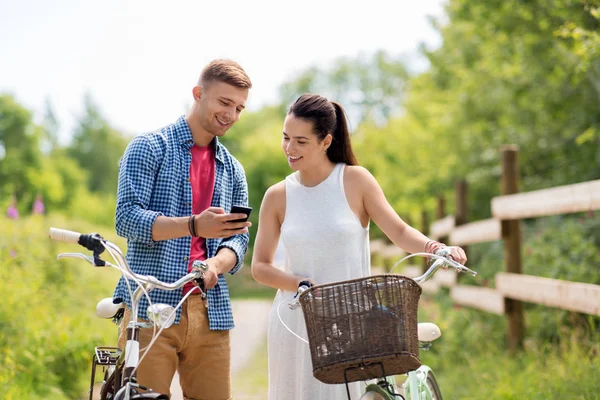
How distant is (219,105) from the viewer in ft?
12.1

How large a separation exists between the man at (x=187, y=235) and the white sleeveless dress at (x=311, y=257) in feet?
0.91

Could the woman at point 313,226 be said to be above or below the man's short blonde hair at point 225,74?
below

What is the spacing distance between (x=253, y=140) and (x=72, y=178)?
120 ft

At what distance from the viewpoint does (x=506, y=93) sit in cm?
1466

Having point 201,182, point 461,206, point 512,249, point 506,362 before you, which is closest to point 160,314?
point 201,182

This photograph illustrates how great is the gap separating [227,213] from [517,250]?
5.92 m

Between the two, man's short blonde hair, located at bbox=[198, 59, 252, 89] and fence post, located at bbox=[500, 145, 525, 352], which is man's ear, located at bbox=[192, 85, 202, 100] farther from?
fence post, located at bbox=[500, 145, 525, 352]

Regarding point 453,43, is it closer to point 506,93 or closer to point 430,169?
point 430,169

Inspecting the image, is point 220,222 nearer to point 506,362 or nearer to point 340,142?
point 340,142

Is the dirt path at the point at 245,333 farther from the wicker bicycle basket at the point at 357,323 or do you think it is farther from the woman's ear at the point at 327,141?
the wicker bicycle basket at the point at 357,323

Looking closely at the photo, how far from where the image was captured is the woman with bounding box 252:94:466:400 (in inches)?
153

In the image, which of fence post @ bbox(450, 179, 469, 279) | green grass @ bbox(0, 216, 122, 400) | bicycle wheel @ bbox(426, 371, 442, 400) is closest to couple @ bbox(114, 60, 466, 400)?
bicycle wheel @ bbox(426, 371, 442, 400)

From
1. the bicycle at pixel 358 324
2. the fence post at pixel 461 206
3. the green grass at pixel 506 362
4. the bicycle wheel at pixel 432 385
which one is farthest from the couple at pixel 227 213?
the fence post at pixel 461 206

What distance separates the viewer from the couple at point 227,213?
12.0ft
